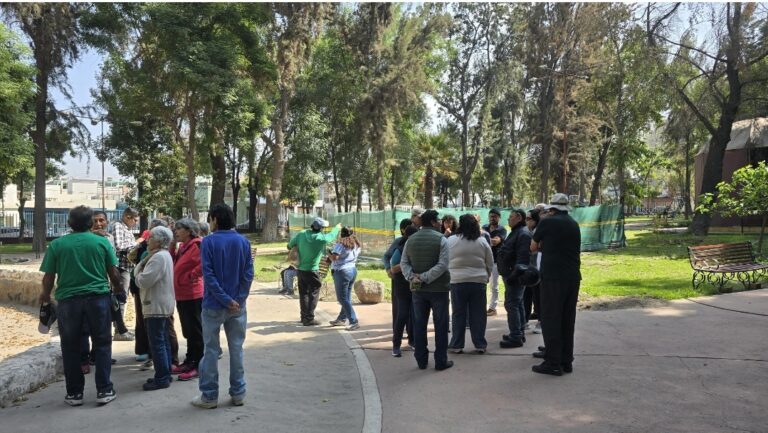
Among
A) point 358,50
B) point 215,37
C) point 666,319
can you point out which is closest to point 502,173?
point 358,50

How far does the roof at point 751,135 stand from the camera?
27203 millimetres

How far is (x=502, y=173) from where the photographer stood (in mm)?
51781

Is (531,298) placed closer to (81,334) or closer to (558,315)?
(558,315)

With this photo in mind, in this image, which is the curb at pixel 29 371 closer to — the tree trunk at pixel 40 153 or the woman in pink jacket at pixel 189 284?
the woman in pink jacket at pixel 189 284

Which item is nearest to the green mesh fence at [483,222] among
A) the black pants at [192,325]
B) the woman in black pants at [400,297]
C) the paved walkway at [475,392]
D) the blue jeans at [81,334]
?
the woman in black pants at [400,297]

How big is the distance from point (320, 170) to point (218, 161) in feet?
27.6

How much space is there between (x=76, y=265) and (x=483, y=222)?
1517 cm

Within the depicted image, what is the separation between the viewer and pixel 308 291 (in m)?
9.08

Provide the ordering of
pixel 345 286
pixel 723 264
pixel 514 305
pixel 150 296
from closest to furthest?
pixel 150 296 < pixel 514 305 < pixel 345 286 < pixel 723 264

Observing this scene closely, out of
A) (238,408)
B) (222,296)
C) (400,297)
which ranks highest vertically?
(222,296)

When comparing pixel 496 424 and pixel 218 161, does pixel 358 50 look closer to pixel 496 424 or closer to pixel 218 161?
pixel 218 161

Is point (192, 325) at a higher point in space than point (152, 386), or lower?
higher

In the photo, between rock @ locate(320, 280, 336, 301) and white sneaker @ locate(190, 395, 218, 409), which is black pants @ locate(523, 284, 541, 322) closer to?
white sneaker @ locate(190, 395, 218, 409)

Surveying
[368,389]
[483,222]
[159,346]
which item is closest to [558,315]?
[368,389]
